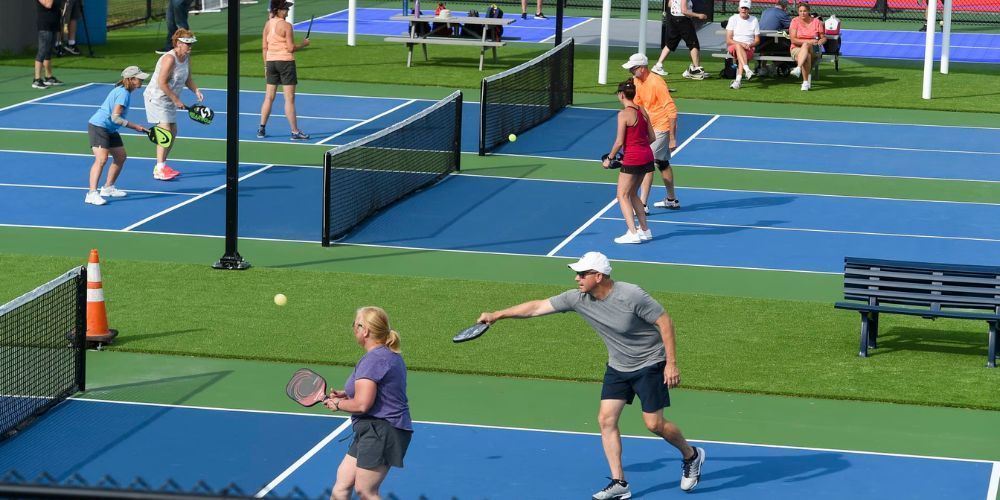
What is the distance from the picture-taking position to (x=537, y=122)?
25438mm

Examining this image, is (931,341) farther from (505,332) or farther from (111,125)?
(111,125)

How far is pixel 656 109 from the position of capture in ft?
60.0

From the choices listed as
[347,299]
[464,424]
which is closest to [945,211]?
[347,299]

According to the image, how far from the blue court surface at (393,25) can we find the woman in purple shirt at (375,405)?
86.9 ft

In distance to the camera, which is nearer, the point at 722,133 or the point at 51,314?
the point at 51,314

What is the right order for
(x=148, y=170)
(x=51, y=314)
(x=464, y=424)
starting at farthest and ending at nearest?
1. (x=148, y=170)
2. (x=51, y=314)
3. (x=464, y=424)

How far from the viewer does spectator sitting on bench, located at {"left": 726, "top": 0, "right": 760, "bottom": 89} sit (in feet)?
94.8

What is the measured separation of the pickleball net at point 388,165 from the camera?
58.0ft

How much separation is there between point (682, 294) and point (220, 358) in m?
4.74

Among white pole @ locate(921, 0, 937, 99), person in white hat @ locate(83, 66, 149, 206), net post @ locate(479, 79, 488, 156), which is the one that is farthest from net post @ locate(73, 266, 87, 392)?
white pole @ locate(921, 0, 937, 99)

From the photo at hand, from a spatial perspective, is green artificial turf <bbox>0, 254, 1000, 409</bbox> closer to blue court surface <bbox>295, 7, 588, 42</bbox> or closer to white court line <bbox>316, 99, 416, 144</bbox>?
white court line <bbox>316, 99, 416, 144</bbox>

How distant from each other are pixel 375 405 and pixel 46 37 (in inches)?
780

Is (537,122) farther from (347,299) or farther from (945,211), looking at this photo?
(347,299)

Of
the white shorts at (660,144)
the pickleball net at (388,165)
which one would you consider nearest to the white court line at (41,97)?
the pickleball net at (388,165)
